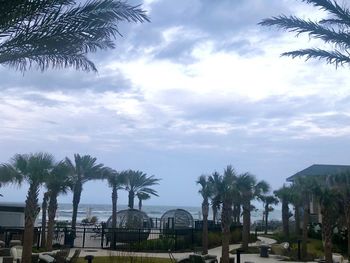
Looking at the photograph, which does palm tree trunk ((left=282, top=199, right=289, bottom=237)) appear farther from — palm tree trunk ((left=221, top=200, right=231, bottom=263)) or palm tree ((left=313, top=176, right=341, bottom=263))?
palm tree trunk ((left=221, top=200, right=231, bottom=263))

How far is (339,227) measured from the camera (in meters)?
30.7

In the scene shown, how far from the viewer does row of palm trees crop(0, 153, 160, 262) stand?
1895cm

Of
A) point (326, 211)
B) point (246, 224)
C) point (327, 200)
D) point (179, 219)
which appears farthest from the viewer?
point (179, 219)

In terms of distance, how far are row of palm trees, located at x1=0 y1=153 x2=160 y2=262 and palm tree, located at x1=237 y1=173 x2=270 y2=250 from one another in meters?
8.34

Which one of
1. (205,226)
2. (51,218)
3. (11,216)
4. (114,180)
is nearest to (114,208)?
(114,180)

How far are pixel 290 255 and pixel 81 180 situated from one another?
16783 millimetres

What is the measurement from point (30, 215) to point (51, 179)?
11.2 ft

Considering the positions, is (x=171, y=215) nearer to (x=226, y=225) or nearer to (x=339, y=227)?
(x=339, y=227)

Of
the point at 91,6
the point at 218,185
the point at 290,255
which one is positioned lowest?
→ the point at 290,255

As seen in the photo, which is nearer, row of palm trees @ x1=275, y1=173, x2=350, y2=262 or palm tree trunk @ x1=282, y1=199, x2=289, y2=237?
row of palm trees @ x1=275, y1=173, x2=350, y2=262

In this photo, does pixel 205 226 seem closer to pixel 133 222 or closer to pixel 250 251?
pixel 250 251

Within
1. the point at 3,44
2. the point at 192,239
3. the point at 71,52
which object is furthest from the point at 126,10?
the point at 192,239

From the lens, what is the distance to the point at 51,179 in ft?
71.7

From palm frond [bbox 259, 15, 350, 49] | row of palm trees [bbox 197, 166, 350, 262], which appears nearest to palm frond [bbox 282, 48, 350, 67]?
palm frond [bbox 259, 15, 350, 49]
